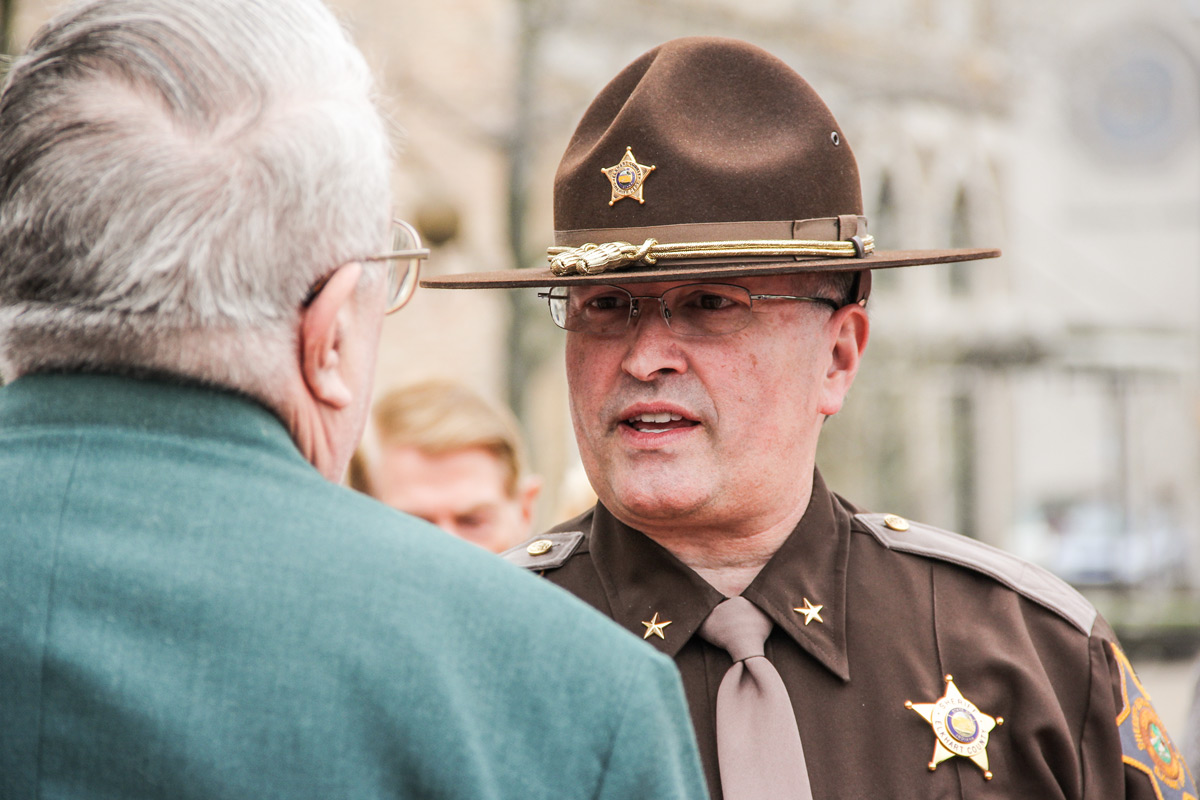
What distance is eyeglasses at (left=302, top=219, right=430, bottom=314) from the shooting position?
1.44m

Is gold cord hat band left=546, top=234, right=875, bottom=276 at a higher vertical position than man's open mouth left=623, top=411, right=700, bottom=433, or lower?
higher

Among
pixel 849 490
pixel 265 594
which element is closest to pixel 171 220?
pixel 265 594

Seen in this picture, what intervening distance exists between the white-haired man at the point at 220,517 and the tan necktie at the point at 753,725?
69cm

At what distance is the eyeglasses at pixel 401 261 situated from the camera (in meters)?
1.44

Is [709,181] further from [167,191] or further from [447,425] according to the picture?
[447,425]

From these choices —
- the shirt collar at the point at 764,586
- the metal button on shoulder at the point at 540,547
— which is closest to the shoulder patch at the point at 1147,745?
the shirt collar at the point at 764,586

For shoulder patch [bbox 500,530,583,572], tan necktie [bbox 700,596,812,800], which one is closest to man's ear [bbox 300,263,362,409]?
tan necktie [bbox 700,596,812,800]

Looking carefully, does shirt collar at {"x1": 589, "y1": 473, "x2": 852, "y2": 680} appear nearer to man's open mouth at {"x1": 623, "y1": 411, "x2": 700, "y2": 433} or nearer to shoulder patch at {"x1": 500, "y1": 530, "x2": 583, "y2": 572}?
shoulder patch at {"x1": 500, "y1": 530, "x2": 583, "y2": 572}

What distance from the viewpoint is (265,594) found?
3.85 feet

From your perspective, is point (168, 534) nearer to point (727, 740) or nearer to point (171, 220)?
point (171, 220)

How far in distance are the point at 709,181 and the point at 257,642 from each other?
1.25 m

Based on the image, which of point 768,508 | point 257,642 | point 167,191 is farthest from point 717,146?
point 257,642

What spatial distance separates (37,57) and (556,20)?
10.4 metres

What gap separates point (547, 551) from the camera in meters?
2.43
